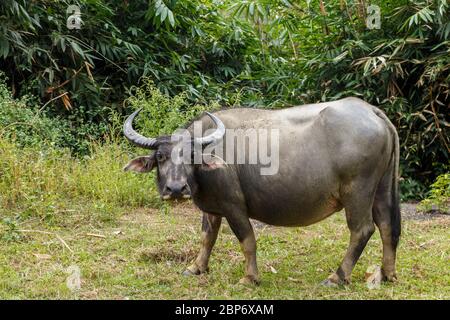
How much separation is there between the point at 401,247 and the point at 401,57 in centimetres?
360

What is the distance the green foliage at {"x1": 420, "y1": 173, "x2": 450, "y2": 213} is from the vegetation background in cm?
2

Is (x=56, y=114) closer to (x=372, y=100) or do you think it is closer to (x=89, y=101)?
(x=89, y=101)

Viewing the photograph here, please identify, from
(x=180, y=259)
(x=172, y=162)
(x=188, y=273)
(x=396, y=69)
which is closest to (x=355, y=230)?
(x=188, y=273)

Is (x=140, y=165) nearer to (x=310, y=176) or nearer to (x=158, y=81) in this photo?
(x=310, y=176)

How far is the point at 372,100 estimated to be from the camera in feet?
31.1

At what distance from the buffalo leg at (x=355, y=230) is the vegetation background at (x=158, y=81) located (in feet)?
7.79

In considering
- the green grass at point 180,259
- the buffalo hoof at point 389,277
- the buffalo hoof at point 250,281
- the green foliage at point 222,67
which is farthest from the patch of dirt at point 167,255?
the green foliage at point 222,67

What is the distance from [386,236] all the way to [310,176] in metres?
0.85

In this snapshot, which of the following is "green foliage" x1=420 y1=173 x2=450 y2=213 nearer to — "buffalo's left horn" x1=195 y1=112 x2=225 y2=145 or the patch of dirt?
the patch of dirt

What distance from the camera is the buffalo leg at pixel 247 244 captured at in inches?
206

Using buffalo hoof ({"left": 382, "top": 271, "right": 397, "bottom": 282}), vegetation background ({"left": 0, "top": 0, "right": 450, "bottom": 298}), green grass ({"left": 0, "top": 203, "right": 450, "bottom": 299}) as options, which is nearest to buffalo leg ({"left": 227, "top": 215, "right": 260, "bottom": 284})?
green grass ({"left": 0, "top": 203, "right": 450, "bottom": 299})

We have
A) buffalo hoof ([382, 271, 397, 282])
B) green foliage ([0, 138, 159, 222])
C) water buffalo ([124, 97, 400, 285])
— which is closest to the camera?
water buffalo ([124, 97, 400, 285])

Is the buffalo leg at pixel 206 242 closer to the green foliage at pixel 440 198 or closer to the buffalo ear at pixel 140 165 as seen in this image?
the buffalo ear at pixel 140 165

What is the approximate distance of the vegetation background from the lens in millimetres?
7668
